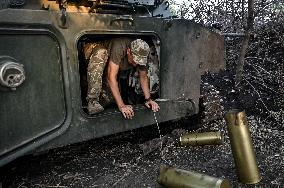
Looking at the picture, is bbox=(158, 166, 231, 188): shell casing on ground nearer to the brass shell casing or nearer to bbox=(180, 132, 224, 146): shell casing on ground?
the brass shell casing

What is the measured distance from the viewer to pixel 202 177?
3277 millimetres

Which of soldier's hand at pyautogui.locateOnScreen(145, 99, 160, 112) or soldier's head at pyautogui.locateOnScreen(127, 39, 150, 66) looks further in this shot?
soldier's hand at pyautogui.locateOnScreen(145, 99, 160, 112)

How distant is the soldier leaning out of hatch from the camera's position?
4.10 meters

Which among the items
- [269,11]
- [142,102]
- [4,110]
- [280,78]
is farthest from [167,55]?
[269,11]

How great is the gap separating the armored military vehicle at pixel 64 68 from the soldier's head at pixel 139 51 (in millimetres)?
127

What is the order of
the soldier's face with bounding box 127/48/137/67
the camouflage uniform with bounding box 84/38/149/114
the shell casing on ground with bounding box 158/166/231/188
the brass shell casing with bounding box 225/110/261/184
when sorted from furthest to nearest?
the soldier's face with bounding box 127/48/137/67 < the camouflage uniform with bounding box 84/38/149/114 < the brass shell casing with bounding box 225/110/261/184 < the shell casing on ground with bounding box 158/166/231/188

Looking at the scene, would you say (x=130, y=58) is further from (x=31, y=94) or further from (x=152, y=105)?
(x=31, y=94)

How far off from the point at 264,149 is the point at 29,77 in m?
2.91

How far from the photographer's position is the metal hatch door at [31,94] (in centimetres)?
324

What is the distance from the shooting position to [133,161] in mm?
4492

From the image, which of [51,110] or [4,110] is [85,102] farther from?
[4,110]

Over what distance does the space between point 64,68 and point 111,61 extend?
72 cm

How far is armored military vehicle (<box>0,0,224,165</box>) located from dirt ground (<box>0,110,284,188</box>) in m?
0.46

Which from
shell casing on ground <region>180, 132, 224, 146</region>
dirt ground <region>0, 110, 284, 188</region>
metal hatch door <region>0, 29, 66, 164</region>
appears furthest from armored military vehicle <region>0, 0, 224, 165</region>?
dirt ground <region>0, 110, 284, 188</region>
